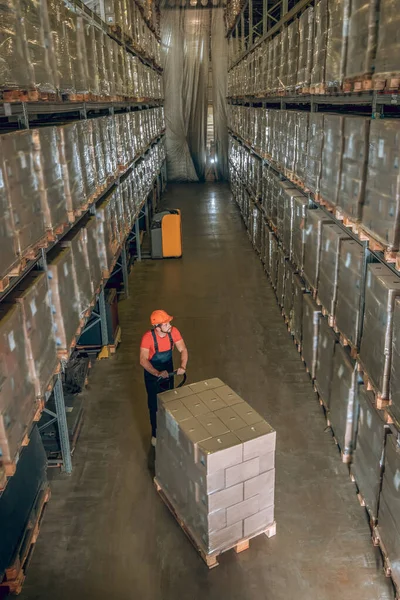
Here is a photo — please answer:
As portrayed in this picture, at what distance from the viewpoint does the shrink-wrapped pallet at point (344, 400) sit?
4.76m

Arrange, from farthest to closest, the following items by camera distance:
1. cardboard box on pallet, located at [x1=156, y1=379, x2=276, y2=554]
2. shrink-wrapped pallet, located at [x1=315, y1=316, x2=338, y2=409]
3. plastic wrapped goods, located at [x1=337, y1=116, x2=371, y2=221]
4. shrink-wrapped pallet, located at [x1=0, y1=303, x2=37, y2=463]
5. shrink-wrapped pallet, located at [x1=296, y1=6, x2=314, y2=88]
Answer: shrink-wrapped pallet, located at [x1=296, y1=6, x2=314, y2=88] < shrink-wrapped pallet, located at [x1=315, y1=316, x2=338, y2=409] < plastic wrapped goods, located at [x1=337, y1=116, x2=371, y2=221] < cardboard box on pallet, located at [x1=156, y1=379, x2=276, y2=554] < shrink-wrapped pallet, located at [x1=0, y1=303, x2=37, y2=463]

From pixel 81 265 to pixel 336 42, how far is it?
130 inches

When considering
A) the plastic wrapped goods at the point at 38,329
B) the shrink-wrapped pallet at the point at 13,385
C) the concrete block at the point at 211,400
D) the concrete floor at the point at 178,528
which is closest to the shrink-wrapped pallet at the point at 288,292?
the concrete floor at the point at 178,528

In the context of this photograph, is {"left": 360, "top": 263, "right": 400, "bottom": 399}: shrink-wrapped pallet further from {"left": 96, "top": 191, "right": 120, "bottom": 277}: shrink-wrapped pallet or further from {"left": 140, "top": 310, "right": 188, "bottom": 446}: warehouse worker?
{"left": 96, "top": 191, "right": 120, "bottom": 277}: shrink-wrapped pallet

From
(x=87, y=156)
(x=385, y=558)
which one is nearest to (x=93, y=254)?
(x=87, y=156)

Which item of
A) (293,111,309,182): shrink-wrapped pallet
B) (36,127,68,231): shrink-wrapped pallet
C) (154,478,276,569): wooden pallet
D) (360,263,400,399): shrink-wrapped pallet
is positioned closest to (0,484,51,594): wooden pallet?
(154,478,276,569): wooden pallet

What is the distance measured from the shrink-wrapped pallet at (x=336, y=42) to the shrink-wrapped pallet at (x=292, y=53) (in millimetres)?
1905

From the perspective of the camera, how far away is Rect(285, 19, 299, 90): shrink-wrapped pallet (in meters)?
6.84

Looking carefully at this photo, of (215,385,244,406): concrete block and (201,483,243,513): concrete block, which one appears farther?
(215,385,244,406): concrete block

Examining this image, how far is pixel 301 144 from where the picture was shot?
21.7ft

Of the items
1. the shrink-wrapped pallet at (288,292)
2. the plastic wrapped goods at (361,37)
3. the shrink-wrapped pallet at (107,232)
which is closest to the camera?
the plastic wrapped goods at (361,37)

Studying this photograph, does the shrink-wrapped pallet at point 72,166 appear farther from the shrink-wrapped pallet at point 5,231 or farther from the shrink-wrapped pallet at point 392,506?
the shrink-wrapped pallet at point 392,506

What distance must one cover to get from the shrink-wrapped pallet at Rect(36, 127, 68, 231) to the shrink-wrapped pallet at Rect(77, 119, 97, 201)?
86 cm

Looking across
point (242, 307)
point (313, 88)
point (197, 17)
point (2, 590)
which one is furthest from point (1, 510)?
point (197, 17)
